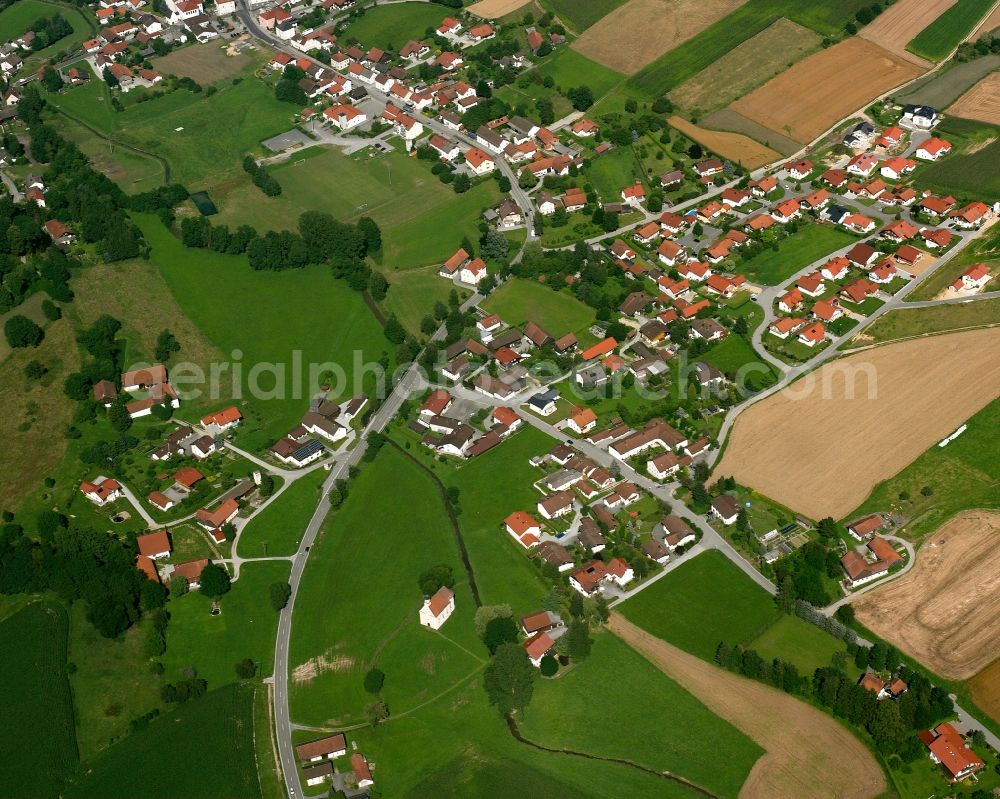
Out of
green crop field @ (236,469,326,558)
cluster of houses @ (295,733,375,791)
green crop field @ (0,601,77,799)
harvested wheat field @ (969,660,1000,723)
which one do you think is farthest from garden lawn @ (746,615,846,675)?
green crop field @ (0,601,77,799)

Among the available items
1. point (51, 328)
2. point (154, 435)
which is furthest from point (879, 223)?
point (51, 328)

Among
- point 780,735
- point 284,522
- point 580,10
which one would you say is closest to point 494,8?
point 580,10

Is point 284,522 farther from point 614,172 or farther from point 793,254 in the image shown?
point 614,172

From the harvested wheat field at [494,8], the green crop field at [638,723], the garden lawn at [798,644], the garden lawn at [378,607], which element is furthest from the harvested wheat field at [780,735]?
the harvested wheat field at [494,8]

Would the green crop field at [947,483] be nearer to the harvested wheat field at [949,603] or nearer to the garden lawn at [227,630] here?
the harvested wheat field at [949,603]

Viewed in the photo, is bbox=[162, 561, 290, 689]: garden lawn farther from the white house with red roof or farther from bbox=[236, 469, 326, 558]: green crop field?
the white house with red roof

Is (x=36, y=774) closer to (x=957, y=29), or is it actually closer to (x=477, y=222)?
(x=477, y=222)
